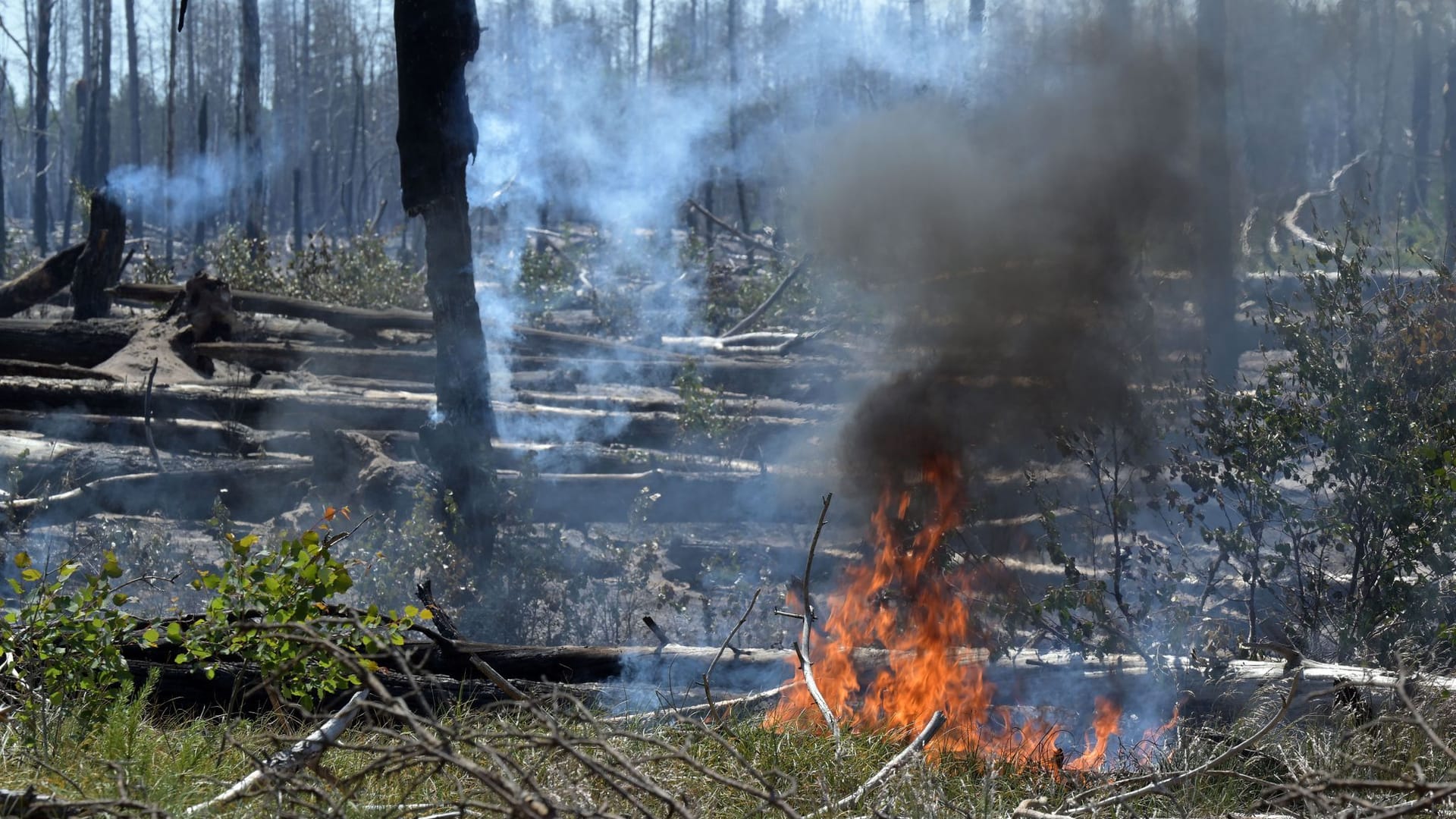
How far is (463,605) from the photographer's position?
7.26 m

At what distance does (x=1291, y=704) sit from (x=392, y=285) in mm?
13438

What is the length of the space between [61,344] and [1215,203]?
1100 centimetres

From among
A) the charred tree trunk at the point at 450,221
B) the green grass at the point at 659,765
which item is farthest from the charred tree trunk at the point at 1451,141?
the green grass at the point at 659,765

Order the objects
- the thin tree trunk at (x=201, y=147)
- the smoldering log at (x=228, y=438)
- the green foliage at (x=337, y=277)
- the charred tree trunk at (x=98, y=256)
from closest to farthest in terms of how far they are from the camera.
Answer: the smoldering log at (x=228, y=438) < the charred tree trunk at (x=98, y=256) < the green foliage at (x=337, y=277) < the thin tree trunk at (x=201, y=147)

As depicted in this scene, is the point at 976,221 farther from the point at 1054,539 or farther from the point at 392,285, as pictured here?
the point at 392,285

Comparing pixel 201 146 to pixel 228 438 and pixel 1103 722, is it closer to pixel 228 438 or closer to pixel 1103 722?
pixel 228 438

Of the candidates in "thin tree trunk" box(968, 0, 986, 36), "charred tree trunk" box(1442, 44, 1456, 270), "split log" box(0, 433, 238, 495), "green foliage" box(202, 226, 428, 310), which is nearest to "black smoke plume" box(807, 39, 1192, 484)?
"thin tree trunk" box(968, 0, 986, 36)

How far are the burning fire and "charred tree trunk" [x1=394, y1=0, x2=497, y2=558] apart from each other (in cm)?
326

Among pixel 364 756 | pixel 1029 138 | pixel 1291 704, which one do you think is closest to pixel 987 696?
pixel 1291 704

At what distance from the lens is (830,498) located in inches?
172

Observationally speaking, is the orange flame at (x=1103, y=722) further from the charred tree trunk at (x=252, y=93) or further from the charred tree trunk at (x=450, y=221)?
the charred tree trunk at (x=252, y=93)

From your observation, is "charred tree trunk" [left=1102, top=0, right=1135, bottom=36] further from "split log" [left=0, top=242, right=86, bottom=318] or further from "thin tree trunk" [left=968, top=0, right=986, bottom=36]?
"split log" [left=0, top=242, right=86, bottom=318]

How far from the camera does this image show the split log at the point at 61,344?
36.8 feet

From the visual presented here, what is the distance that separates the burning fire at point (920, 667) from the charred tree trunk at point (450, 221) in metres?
3.26
